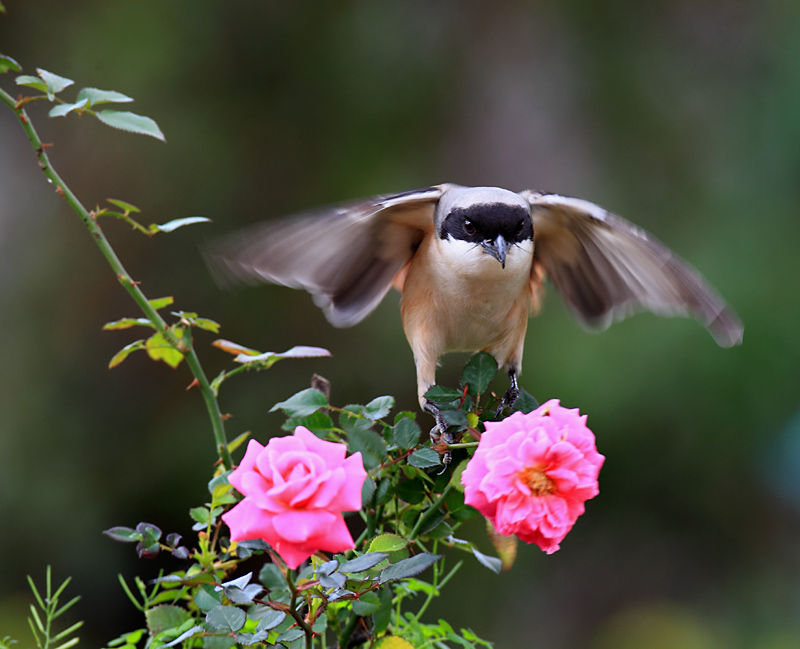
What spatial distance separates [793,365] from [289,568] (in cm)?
207

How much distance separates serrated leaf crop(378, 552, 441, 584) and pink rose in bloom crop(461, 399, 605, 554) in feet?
0.17

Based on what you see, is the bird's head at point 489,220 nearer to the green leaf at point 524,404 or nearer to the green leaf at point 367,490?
the green leaf at point 524,404

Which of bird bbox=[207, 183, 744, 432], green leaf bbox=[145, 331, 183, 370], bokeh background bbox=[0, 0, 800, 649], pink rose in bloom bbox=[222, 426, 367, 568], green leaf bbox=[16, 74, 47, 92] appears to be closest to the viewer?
pink rose in bloom bbox=[222, 426, 367, 568]

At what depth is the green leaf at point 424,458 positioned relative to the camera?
64 centimetres

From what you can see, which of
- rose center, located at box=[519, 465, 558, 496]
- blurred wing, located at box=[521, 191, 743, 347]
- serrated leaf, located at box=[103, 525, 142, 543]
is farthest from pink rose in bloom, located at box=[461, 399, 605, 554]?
blurred wing, located at box=[521, 191, 743, 347]

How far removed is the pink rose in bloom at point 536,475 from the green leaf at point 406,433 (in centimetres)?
10

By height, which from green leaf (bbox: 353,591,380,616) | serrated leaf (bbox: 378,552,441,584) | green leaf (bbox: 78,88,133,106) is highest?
green leaf (bbox: 78,88,133,106)

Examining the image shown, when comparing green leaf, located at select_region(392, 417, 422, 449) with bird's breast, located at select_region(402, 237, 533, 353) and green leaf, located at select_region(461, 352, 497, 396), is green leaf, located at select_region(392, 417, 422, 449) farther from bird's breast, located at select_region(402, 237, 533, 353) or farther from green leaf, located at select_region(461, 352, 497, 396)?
bird's breast, located at select_region(402, 237, 533, 353)

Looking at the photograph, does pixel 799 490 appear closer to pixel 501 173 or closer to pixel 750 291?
pixel 750 291

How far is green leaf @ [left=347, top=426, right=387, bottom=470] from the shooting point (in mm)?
677

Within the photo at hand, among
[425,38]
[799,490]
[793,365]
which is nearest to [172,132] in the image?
[425,38]

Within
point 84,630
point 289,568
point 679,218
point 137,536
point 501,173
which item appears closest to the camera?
point 289,568

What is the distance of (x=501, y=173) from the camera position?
2490 mm

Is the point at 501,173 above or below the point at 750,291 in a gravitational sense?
above
